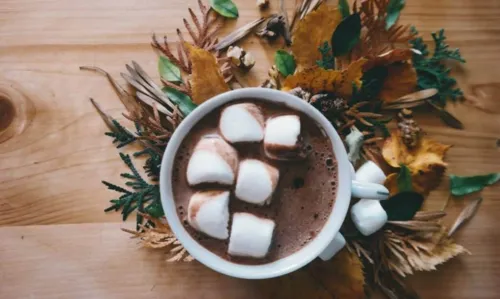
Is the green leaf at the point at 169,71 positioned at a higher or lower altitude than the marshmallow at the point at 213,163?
higher

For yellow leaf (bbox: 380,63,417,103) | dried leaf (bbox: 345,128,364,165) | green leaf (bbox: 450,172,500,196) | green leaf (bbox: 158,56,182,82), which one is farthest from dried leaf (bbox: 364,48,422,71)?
green leaf (bbox: 158,56,182,82)

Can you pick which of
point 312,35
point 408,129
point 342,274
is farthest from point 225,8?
point 342,274

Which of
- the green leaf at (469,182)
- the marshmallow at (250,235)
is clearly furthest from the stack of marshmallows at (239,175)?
the green leaf at (469,182)

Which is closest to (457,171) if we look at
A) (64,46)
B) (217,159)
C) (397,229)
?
(397,229)

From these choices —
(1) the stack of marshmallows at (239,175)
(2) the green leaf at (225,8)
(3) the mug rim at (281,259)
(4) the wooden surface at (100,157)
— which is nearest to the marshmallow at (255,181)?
(1) the stack of marshmallows at (239,175)

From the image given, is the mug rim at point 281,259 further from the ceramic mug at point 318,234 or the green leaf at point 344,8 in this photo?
the green leaf at point 344,8

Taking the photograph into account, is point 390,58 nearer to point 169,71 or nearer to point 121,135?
point 169,71

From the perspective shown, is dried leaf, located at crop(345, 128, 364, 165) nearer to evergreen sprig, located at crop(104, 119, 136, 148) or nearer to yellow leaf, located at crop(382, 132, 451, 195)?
yellow leaf, located at crop(382, 132, 451, 195)

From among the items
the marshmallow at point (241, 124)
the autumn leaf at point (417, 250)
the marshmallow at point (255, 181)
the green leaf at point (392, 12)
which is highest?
the green leaf at point (392, 12)

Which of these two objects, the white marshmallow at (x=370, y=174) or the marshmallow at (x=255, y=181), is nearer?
the marshmallow at (x=255, y=181)
